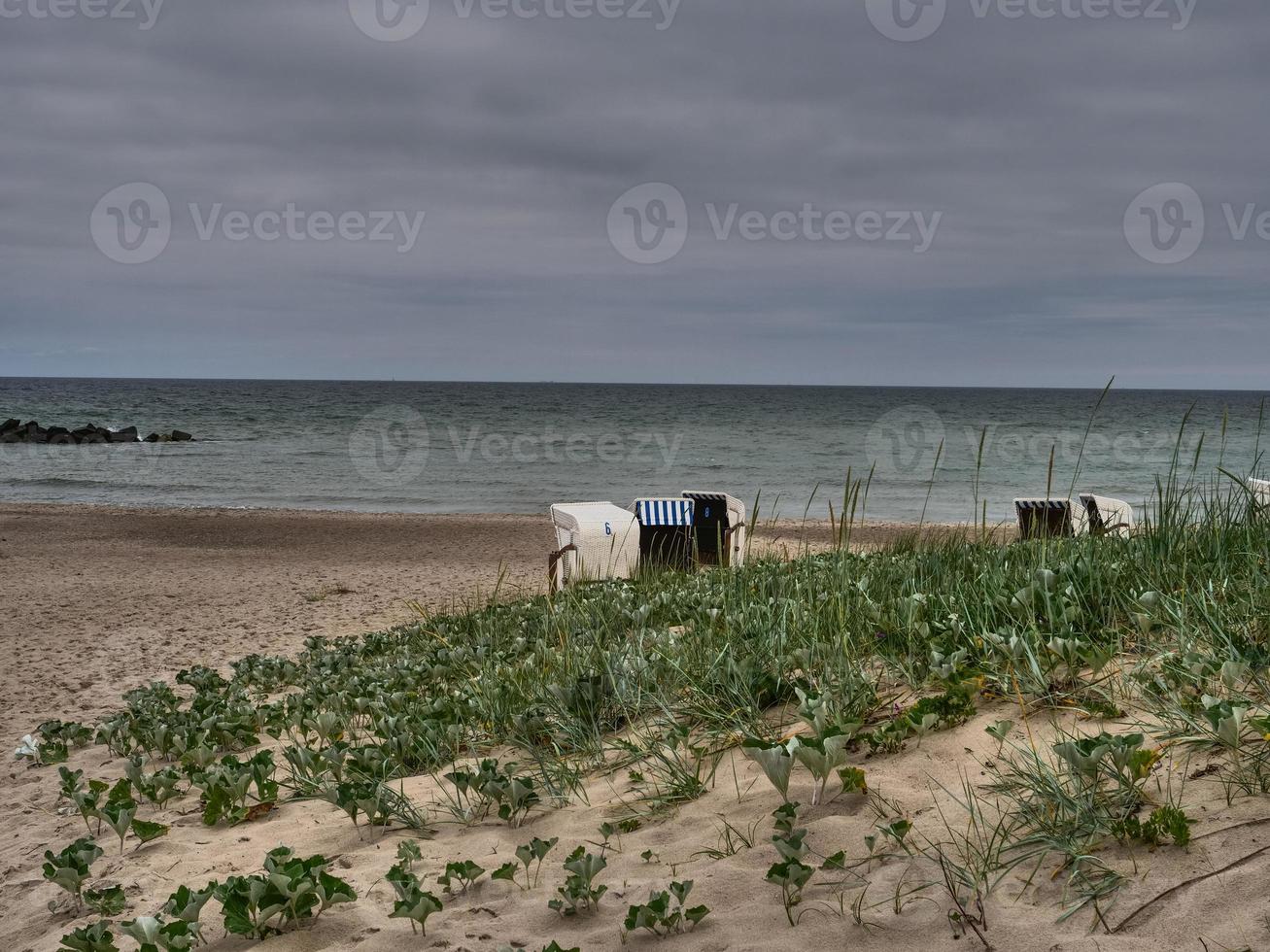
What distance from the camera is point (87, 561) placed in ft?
48.5

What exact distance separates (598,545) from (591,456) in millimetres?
31977

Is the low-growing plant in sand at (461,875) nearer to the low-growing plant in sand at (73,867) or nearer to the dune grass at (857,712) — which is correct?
the dune grass at (857,712)

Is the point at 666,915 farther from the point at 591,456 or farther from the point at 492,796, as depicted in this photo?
the point at 591,456

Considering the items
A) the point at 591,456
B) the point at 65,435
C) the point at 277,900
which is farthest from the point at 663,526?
the point at 65,435

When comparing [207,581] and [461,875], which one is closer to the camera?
[461,875]

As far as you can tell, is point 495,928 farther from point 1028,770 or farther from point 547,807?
point 1028,770

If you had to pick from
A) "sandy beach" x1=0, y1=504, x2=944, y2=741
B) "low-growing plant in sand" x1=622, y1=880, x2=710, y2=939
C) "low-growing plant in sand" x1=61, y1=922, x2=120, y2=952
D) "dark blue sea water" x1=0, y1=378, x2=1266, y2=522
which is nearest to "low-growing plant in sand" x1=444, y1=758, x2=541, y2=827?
"low-growing plant in sand" x1=622, y1=880, x2=710, y2=939

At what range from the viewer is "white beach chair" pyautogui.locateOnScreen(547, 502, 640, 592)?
1006cm

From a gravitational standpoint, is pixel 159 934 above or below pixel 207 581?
above

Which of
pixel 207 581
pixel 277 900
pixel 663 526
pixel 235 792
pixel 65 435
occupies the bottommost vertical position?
pixel 207 581

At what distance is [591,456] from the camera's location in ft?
138

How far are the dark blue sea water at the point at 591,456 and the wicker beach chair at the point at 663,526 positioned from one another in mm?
1578

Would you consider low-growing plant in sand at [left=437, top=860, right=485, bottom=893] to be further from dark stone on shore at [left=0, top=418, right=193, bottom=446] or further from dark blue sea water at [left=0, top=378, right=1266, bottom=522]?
dark stone on shore at [left=0, top=418, right=193, bottom=446]

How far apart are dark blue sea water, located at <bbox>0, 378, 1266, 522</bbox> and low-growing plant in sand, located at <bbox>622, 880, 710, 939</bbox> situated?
2358 mm
